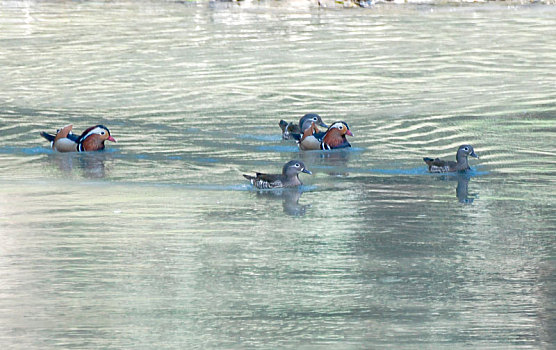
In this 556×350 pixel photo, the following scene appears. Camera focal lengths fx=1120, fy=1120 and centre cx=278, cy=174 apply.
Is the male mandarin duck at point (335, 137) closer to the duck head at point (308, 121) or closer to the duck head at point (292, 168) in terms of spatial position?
the duck head at point (308, 121)

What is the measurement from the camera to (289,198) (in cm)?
1327

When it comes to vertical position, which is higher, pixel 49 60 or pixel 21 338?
pixel 49 60

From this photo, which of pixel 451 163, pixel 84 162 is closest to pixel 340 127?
Answer: pixel 451 163

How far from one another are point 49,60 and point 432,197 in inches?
726

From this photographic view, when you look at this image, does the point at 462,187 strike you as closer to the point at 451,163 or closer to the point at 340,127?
the point at 451,163

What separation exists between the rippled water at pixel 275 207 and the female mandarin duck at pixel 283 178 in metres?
0.16

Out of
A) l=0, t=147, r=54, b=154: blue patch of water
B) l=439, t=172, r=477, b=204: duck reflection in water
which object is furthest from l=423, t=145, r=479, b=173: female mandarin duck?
l=0, t=147, r=54, b=154: blue patch of water

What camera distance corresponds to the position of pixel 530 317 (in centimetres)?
848

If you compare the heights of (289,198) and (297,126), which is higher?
(297,126)

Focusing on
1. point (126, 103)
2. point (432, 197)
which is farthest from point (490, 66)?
point (432, 197)

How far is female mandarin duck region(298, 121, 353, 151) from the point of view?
16.7 meters

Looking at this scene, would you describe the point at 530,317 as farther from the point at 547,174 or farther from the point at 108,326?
the point at 547,174

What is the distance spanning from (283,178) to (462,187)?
2228 millimetres

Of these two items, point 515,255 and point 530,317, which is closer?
point 530,317
